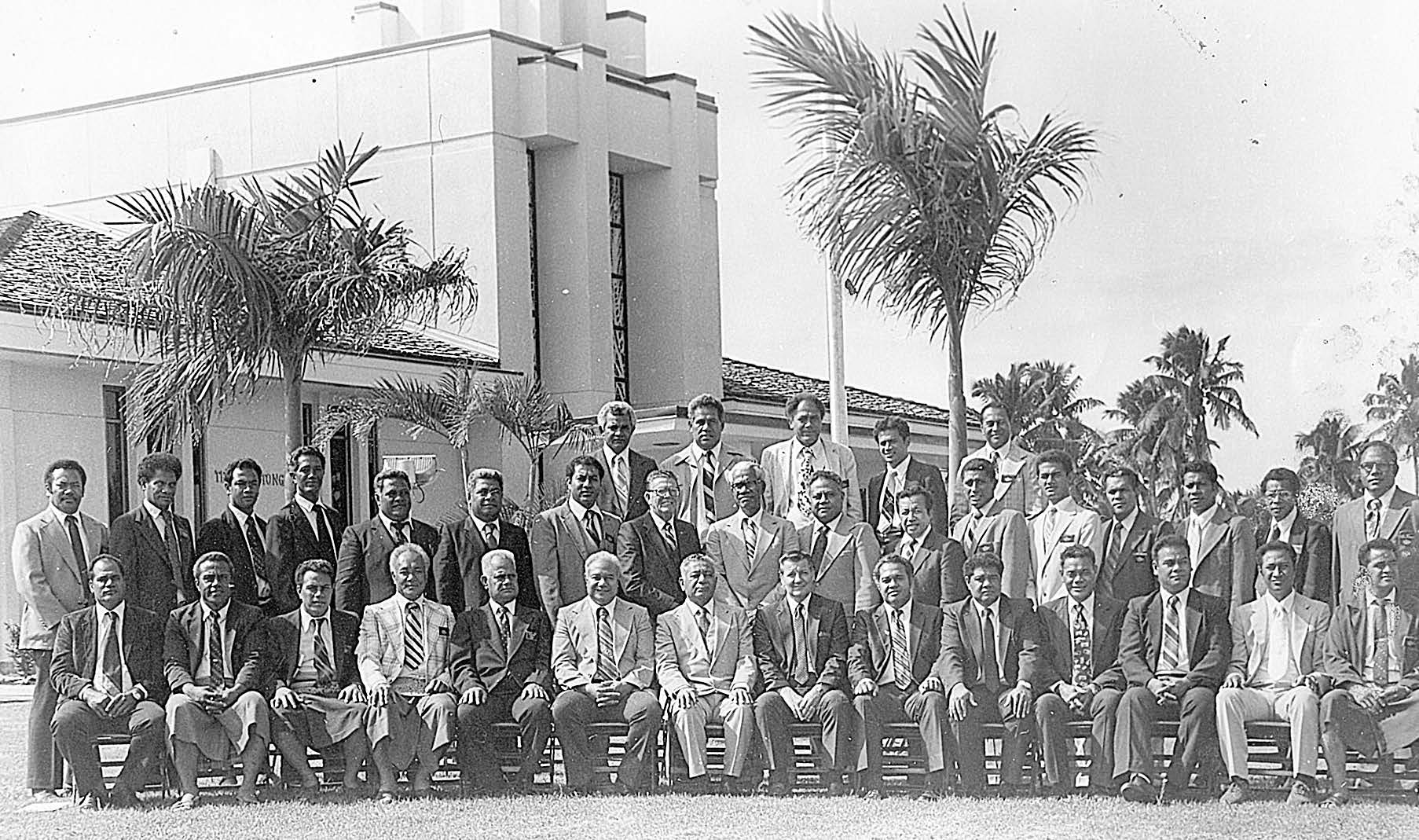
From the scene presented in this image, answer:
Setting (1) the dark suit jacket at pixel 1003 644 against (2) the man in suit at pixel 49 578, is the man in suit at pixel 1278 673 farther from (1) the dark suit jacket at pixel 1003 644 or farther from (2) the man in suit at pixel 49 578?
(2) the man in suit at pixel 49 578

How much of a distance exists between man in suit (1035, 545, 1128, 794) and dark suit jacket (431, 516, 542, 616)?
208cm

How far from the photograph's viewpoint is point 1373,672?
20.1 ft

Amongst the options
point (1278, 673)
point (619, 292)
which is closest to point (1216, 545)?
point (1278, 673)

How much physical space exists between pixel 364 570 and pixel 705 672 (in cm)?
147

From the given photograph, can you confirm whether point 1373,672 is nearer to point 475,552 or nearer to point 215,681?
point 475,552

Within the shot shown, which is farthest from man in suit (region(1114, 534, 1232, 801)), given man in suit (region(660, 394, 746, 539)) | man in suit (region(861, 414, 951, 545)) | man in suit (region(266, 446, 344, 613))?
man in suit (region(266, 446, 344, 613))

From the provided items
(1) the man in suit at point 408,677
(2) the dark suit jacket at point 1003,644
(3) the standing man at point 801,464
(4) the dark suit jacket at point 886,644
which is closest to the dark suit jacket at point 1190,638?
(2) the dark suit jacket at point 1003,644

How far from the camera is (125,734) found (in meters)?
→ 6.31

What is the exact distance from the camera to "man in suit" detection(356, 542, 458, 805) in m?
6.32

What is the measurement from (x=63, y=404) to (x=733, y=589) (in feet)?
17.7

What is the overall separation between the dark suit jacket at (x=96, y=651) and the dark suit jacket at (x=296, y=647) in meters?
0.42

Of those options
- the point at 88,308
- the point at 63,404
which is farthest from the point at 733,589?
the point at 63,404

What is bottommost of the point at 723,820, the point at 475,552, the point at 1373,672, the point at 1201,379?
the point at 723,820

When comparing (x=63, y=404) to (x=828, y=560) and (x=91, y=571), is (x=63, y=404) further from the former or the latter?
(x=828, y=560)
